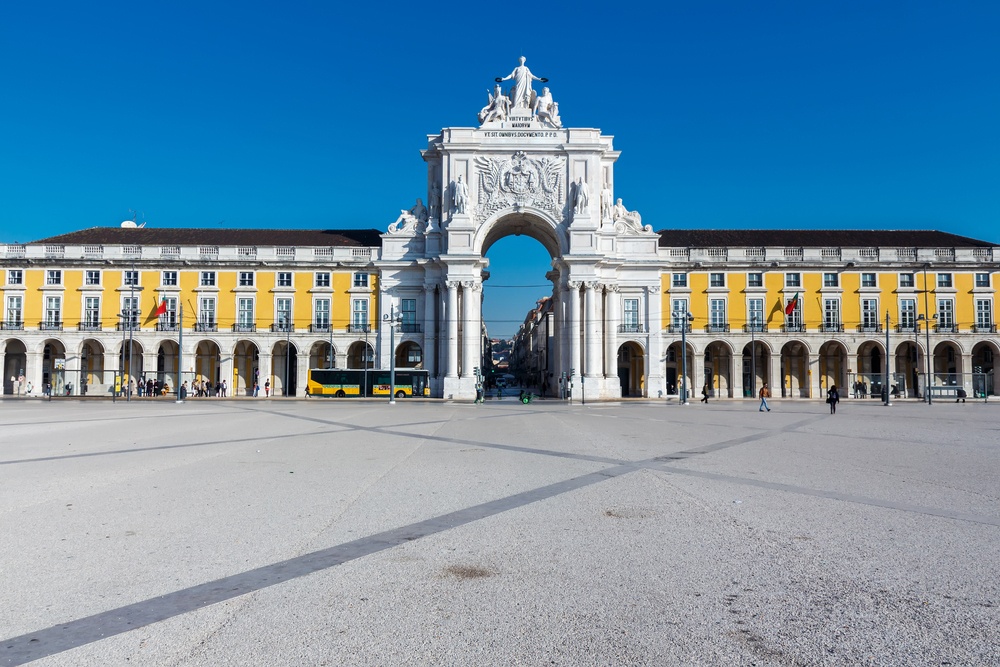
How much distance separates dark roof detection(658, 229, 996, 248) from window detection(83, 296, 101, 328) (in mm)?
48427

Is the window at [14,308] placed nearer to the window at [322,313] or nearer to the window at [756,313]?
the window at [322,313]

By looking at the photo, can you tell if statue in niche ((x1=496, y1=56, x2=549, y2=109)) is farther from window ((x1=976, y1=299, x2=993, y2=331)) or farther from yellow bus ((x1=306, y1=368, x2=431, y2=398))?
window ((x1=976, y1=299, x2=993, y2=331))

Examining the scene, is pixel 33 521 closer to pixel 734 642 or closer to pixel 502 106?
pixel 734 642

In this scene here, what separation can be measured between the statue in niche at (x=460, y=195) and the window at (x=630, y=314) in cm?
1560

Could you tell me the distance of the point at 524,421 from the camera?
28156 millimetres

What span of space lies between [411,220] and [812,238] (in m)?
36.0

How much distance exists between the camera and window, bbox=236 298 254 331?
196 feet

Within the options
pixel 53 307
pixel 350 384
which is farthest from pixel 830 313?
pixel 53 307

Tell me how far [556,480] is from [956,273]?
61.4 meters

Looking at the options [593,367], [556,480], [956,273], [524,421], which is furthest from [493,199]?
[556,480]

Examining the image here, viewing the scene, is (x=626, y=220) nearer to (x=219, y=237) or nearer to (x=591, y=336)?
(x=591, y=336)

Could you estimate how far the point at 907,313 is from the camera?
59562mm

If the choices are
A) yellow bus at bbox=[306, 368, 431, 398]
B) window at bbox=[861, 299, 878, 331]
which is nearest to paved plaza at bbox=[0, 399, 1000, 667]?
yellow bus at bbox=[306, 368, 431, 398]

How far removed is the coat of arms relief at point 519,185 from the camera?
191 ft
